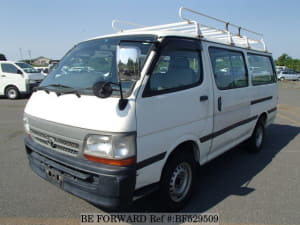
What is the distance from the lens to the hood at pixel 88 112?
2008mm

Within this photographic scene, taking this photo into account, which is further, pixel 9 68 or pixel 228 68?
Result: pixel 9 68

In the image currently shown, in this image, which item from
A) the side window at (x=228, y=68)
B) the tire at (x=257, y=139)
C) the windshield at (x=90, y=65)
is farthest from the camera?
the tire at (x=257, y=139)

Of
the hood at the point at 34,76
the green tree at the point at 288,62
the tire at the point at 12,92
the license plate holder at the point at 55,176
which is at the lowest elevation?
the license plate holder at the point at 55,176

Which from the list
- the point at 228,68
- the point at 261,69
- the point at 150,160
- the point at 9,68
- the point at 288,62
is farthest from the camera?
the point at 288,62

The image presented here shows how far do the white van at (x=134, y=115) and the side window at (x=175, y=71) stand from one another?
11 mm

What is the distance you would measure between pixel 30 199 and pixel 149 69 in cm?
230

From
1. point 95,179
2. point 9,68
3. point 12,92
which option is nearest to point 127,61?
point 95,179

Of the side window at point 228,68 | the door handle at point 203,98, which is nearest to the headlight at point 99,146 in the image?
the door handle at point 203,98

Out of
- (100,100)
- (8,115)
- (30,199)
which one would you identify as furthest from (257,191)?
(8,115)

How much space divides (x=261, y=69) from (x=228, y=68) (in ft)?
5.39

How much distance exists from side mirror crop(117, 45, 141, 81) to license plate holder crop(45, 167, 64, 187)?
1249 millimetres

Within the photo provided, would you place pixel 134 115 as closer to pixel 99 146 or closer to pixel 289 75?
pixel 99 146

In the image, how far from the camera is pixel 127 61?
196cm

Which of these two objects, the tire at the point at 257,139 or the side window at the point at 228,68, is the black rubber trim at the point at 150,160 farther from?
the tire at the point at 257,139
